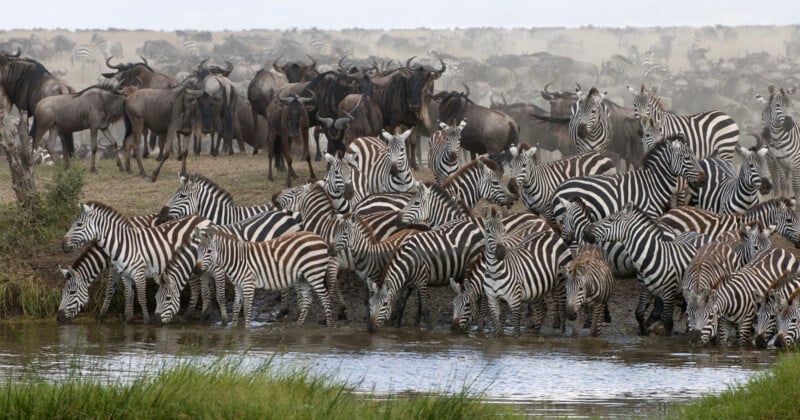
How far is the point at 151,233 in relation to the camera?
15.0 metres

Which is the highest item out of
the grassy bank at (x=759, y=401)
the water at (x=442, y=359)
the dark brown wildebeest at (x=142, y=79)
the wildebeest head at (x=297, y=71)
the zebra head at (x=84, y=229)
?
the wildebeest head at (x=297, y=71)

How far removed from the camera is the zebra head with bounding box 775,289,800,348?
12453 millimetres

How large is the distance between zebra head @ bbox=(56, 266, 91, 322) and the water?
0.24m

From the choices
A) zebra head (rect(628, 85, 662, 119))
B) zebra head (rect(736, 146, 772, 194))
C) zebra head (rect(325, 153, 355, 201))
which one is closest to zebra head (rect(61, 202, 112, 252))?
zebra head (rect(325, 153, 355, 201))

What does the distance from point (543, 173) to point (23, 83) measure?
12953 millimetres

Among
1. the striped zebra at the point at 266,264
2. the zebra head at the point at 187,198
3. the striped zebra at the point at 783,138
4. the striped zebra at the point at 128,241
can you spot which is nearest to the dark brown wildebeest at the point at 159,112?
the zebra head at the point at 187,198

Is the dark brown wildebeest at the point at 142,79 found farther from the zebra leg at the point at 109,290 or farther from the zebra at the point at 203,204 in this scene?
the zebra leg at the point at 109,290

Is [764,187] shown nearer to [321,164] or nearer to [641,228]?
[641,228]

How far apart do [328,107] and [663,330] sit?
10.5 metres

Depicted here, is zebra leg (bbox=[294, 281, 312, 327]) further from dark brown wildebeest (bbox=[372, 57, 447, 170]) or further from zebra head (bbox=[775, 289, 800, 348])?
dark brown wildebeest (bbox=[372, 57, 447, 170])

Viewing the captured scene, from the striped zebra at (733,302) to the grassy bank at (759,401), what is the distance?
284cm

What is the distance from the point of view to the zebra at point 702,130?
18.6 m

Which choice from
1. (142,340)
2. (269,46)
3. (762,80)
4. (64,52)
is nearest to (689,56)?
(762,80)

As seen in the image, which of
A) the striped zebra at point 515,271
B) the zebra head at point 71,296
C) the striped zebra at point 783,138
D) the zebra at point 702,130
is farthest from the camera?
the zebra at point 702,130
